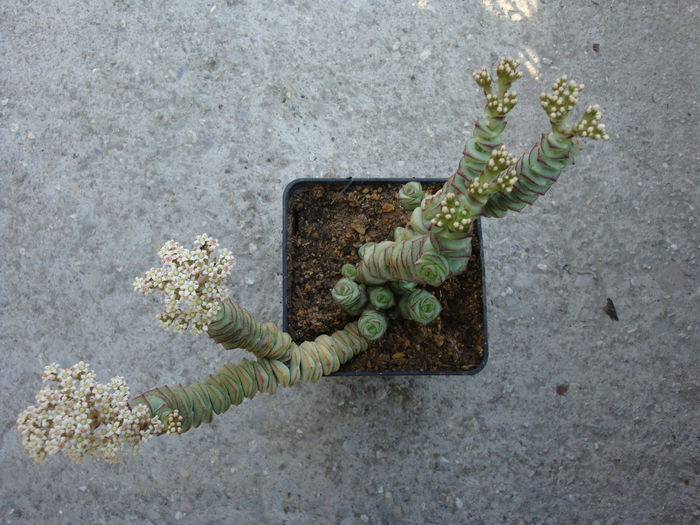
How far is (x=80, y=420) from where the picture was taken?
67 centimetres

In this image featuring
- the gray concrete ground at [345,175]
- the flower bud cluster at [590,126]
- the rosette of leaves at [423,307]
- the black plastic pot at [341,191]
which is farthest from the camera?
the gray concrete ground at [345,175]

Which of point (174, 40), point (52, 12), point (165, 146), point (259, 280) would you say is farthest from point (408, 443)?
point (52, 12)

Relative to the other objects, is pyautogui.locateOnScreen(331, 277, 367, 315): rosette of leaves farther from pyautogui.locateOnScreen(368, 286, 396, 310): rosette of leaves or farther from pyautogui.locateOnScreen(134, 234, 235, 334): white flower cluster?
pyautogui.locateOnScreen(134, 234, 235, 334): white flower cluster

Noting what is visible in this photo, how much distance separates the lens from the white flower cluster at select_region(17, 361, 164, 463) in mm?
673

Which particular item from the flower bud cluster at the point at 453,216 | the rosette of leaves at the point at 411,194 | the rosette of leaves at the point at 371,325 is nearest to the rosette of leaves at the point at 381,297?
the rosette of leaves at the point at 371,325

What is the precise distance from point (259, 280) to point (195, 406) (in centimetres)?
56

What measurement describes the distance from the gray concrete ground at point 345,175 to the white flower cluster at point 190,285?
1.97ft

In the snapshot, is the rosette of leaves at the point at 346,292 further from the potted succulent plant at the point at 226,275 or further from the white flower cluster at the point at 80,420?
the white flower cluster at the point at 80,420

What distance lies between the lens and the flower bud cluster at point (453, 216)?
0.66 metres

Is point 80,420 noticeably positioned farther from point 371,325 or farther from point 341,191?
point 341,191

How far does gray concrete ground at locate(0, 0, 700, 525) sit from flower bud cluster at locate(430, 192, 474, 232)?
26.3 inches

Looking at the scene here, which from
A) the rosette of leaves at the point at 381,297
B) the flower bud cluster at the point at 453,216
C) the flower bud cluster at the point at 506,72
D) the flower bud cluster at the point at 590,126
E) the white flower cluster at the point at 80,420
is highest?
the flower bud cluster at the point at 506,72

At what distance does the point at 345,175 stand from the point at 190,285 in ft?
2.31

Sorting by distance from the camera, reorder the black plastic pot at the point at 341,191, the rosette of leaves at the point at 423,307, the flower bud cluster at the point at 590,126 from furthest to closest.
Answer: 1. the black plastic pot at the point at 341,191
2. the rosette of leaves at the point at 423,307
3. the flower bud cluster at the point at 590,126
